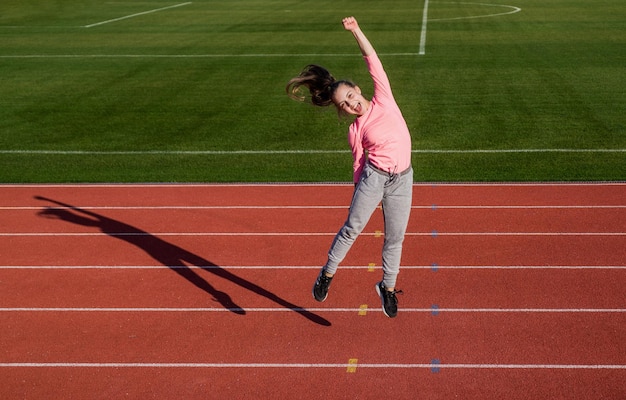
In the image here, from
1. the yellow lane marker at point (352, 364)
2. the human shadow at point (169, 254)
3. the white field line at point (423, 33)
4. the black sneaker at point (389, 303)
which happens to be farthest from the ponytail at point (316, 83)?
the white field line at point (423, 33)

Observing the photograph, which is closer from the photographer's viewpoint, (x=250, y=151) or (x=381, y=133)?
(x=381, y=133)

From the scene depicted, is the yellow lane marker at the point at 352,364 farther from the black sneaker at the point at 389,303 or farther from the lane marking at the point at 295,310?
the lane marking at the point at 295,310

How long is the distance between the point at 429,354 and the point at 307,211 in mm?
4062

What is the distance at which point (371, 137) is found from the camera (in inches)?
250

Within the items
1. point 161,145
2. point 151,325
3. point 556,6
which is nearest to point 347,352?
point 151,325

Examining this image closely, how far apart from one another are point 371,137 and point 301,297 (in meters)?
2.37

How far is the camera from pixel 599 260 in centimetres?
895

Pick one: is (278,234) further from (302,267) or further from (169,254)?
(169,254)

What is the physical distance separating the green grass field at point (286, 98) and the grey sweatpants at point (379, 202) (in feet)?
8.47

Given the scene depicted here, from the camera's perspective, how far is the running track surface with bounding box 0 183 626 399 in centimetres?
667

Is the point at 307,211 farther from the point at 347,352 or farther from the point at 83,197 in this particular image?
the point at 347,352

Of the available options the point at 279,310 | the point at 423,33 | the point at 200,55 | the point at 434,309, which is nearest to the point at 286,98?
the point at 200,55

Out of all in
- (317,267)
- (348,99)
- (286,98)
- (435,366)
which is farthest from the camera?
(286,98)

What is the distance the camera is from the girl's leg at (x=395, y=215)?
6.57 meters
